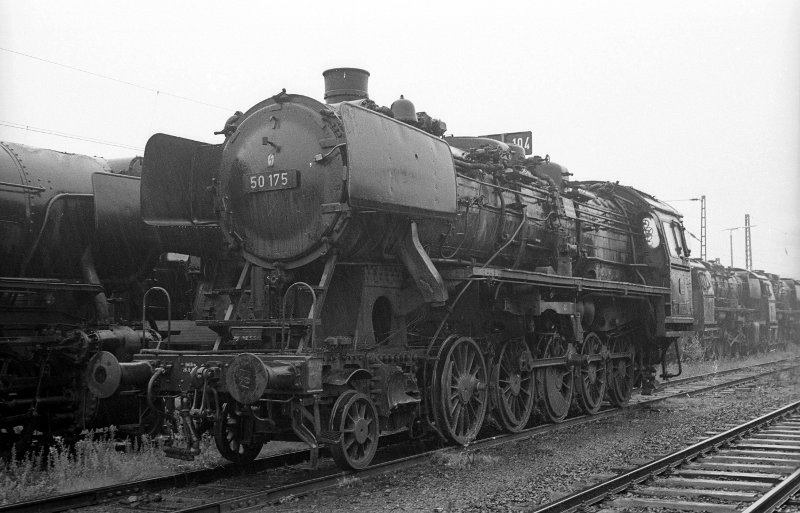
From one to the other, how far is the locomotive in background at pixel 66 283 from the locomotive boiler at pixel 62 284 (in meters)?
0.01

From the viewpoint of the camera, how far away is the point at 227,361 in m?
6.96

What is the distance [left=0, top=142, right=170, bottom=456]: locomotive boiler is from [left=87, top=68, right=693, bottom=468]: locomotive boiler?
1.32 metres

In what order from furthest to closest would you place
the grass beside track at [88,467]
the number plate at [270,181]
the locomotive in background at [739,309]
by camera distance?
the locomotive in background at [739,309] → the number plate at [270,181] → the grass beside track at [88,467]

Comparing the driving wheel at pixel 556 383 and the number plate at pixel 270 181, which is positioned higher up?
the number plate at pixel 270 181

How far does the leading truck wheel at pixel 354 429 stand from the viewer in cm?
710

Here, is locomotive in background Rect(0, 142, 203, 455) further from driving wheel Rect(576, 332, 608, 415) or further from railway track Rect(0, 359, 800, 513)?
driving wheel Rect(576, 332, 608, 415)

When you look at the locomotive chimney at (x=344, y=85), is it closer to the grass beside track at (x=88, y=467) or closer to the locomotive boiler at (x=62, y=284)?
the locomotive boiler at (x=62, y=284)

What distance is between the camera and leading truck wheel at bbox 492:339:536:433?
10.3 meters

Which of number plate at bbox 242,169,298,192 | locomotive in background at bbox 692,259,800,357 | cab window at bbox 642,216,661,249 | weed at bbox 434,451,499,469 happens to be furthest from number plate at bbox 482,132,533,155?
number plate at bbox 242,169,298,192

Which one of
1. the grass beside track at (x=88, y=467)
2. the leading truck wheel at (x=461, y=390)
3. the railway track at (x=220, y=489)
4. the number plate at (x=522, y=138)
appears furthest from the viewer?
the number plate at (x=522, y=138)

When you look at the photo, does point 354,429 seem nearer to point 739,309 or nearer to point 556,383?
point 556,383

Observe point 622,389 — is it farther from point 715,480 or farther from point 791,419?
point 715,480

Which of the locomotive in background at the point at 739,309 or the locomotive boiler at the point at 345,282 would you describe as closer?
the locomotive boiler at the point at 345,282

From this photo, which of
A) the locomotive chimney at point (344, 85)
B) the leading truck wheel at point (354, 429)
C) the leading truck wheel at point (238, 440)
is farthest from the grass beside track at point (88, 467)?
the locomotive chimney at point (344, 85)
